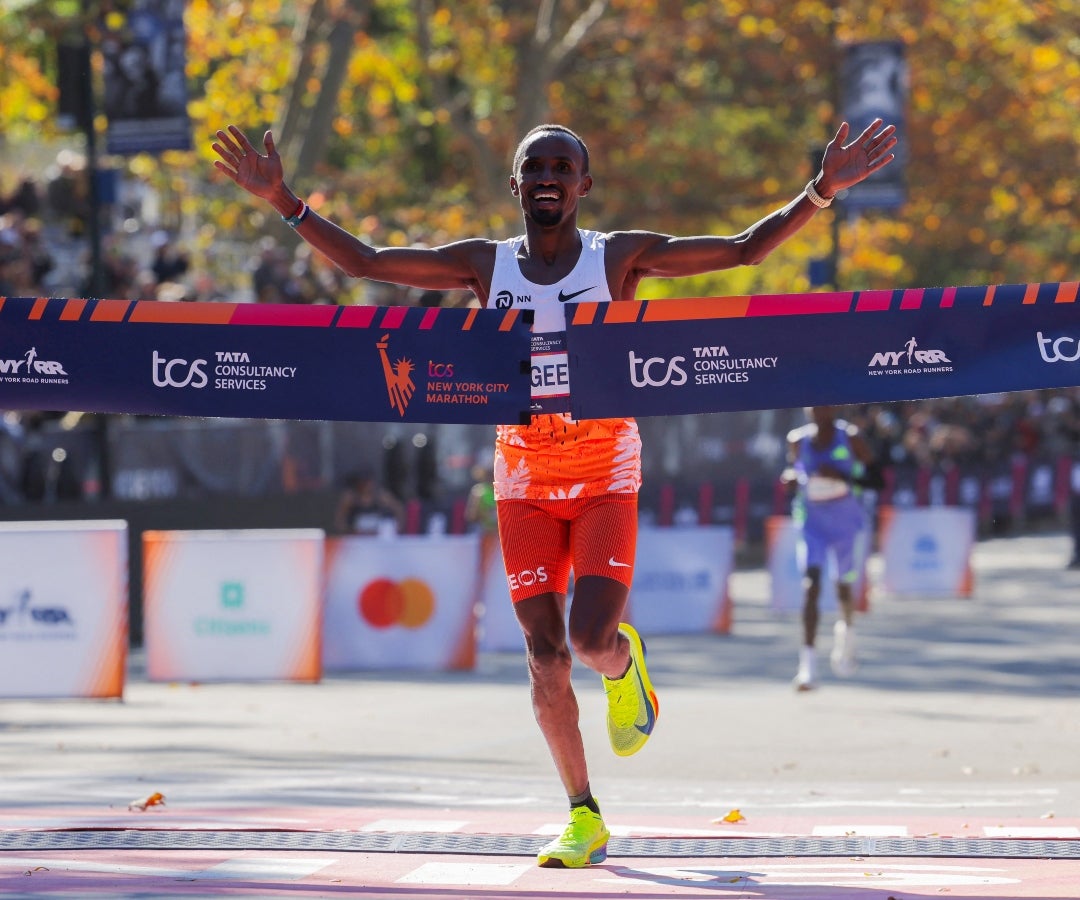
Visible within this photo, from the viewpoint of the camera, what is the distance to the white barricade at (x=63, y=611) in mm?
13438

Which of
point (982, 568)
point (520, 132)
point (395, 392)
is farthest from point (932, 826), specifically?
point (520, 132)

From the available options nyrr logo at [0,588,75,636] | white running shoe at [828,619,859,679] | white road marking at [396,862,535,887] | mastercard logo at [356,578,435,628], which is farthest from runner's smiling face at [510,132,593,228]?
mastercard logo at [356,578,435,628]

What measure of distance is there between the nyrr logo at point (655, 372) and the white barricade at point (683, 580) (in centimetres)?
1140

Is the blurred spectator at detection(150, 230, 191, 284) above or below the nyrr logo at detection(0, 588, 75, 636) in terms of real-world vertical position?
above

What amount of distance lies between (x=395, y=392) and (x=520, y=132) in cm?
2206

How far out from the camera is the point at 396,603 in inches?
633

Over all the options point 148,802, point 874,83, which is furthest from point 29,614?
point 874,83

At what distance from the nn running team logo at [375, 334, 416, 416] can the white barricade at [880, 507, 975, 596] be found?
16.1 meters

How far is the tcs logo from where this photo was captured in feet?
22.9

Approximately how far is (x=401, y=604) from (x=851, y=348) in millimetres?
8910

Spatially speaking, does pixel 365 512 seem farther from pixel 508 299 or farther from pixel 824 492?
pixel 508 299

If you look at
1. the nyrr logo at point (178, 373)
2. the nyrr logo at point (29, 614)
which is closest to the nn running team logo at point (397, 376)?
the nyrr logo at point (178, 373)

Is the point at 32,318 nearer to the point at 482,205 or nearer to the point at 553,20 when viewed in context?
the point at 553,20

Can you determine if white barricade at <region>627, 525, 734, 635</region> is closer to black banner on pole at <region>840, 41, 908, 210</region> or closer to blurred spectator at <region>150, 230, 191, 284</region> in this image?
blurred spectator at <region>150, 230, 191, 284</region>
